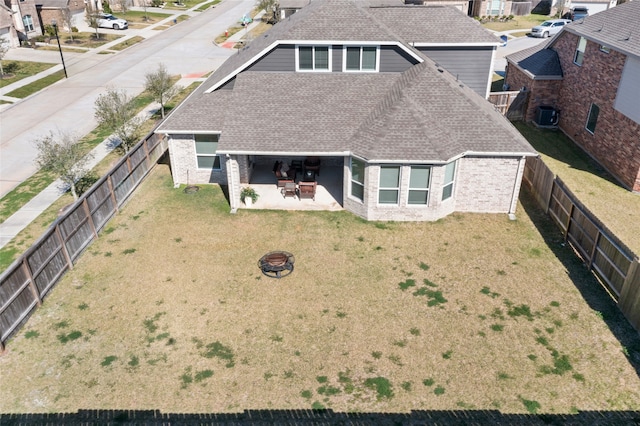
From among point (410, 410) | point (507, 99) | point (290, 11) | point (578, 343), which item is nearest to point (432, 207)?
point (578, 343)

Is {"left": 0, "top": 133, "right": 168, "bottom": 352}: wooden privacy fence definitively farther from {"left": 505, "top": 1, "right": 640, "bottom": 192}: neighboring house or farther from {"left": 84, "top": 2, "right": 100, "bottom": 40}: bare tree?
{"left": 84, "top": 2, "right": 100, "bottom": 40}: bare tree

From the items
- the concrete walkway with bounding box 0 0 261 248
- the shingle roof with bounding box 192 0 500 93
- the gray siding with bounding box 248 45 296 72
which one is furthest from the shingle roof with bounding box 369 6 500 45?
the concrete walkway with bounding box 0 0 261 248

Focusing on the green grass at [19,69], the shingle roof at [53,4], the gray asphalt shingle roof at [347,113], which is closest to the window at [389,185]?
the gray asphalt shingle roof at [347,113]

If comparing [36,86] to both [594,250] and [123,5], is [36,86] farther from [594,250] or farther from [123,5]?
[594,250]

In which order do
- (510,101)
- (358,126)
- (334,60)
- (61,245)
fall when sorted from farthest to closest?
1. (510,101)
2. (334,60)
3. (358,126)
4. (61,245)

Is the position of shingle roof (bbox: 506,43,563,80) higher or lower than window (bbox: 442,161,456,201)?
higher

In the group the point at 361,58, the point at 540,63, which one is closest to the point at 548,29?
the point at 540,63
